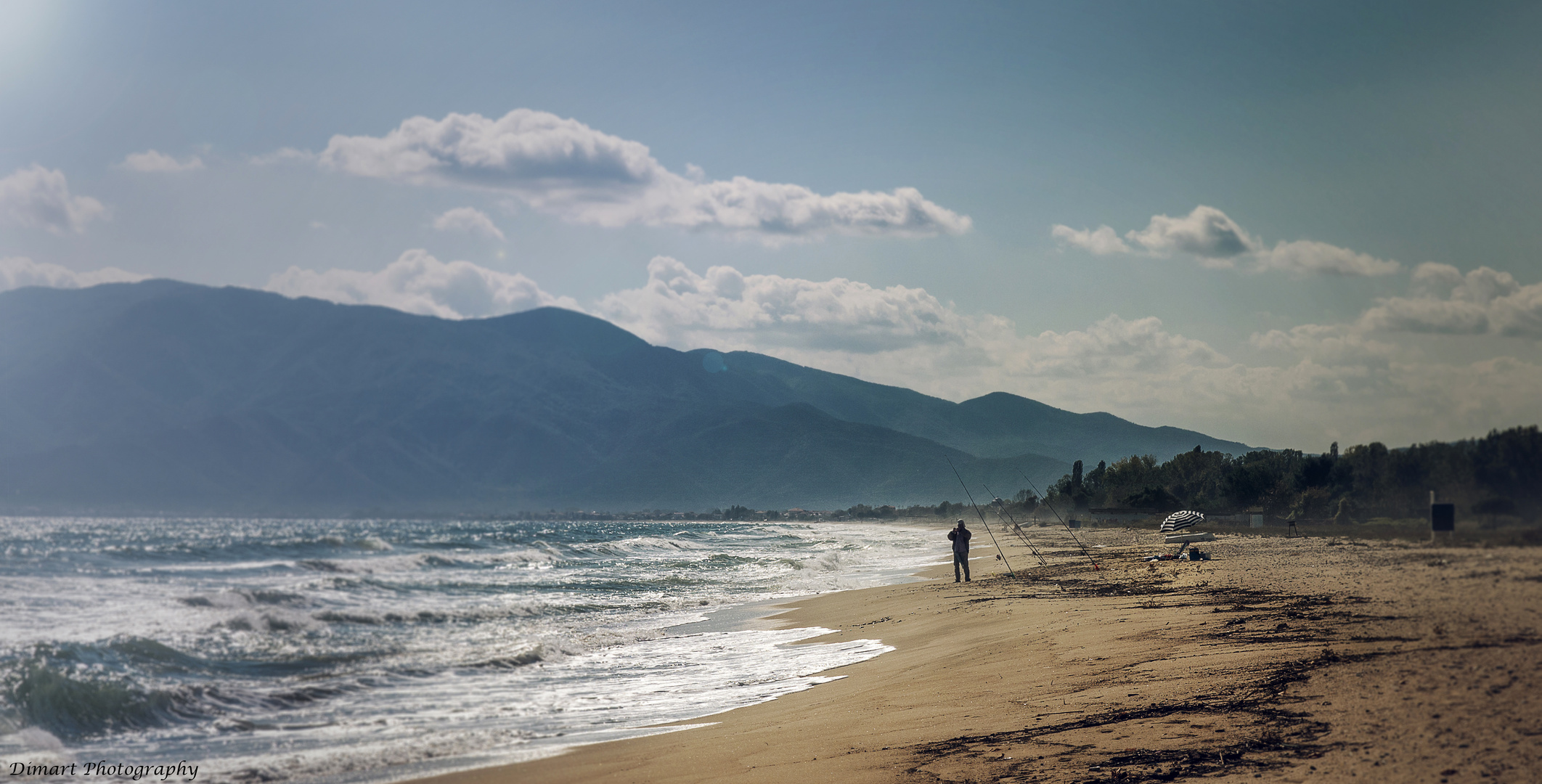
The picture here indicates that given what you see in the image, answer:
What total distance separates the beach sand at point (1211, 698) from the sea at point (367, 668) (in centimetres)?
125

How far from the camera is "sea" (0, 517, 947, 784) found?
26.7ft

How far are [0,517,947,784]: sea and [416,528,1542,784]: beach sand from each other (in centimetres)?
125

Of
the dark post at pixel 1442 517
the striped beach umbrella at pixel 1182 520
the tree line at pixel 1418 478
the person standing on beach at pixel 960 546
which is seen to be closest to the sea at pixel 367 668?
the person standing on beach at pixel 960 546

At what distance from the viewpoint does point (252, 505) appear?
19450cm

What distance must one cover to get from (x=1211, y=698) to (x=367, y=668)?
1153cm

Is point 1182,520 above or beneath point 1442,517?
beneath

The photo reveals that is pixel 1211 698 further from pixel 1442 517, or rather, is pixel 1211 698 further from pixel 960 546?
pixel 960 546

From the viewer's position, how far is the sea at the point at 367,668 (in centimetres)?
815

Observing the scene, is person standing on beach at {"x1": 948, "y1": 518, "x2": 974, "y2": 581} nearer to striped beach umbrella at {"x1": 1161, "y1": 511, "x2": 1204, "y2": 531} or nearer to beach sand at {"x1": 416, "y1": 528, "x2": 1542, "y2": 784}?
striped beach umbrella at {"x1": 1161, "y1": 511, "x2": 1204, "y2": 531}

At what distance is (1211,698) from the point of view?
234 inches

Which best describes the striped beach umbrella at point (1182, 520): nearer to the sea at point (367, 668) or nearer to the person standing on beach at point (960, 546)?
the person standing on beach at point (960, 546)

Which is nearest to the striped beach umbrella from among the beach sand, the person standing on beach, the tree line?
the person standing on beach

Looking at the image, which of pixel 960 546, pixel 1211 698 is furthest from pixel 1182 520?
pixel 1211 698

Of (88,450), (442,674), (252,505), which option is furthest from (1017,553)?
(88,450)
